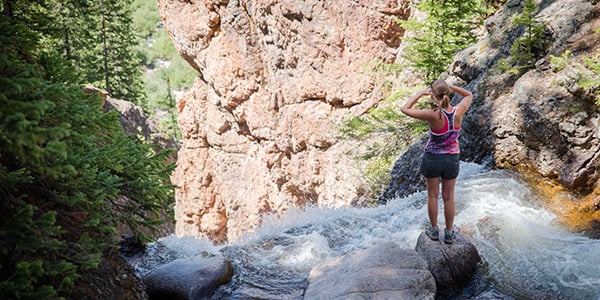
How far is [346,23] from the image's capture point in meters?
15.5

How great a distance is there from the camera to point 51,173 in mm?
3207

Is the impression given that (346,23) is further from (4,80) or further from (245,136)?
(4,80)

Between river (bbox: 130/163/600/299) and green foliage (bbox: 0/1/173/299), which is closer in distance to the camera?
green foliage (bbox: 0/1/173/299)

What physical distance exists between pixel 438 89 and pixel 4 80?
4.36 meters

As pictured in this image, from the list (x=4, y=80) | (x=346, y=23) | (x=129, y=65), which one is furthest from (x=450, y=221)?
(x=129, y=65)

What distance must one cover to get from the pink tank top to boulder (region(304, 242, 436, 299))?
4.53 feet

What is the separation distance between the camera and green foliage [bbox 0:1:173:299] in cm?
299

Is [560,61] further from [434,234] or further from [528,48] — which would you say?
[434,234]

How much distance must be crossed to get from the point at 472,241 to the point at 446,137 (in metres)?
1.81

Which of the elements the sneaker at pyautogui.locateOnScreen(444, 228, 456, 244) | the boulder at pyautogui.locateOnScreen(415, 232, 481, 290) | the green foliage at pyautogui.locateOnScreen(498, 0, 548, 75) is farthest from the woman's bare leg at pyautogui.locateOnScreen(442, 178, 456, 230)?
the green foliage at pyautogui.locateOnScreen(498, 0, 548, 75)

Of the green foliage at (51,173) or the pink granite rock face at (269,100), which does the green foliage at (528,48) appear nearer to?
the pink granite rock face at (269,100)

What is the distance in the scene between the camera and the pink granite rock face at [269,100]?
15.3m

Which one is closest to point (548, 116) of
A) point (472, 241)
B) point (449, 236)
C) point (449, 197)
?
point (472, 241)

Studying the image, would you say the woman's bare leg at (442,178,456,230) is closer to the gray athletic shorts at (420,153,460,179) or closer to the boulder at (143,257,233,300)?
the gray athletic shorts at (420,153,460,179)
